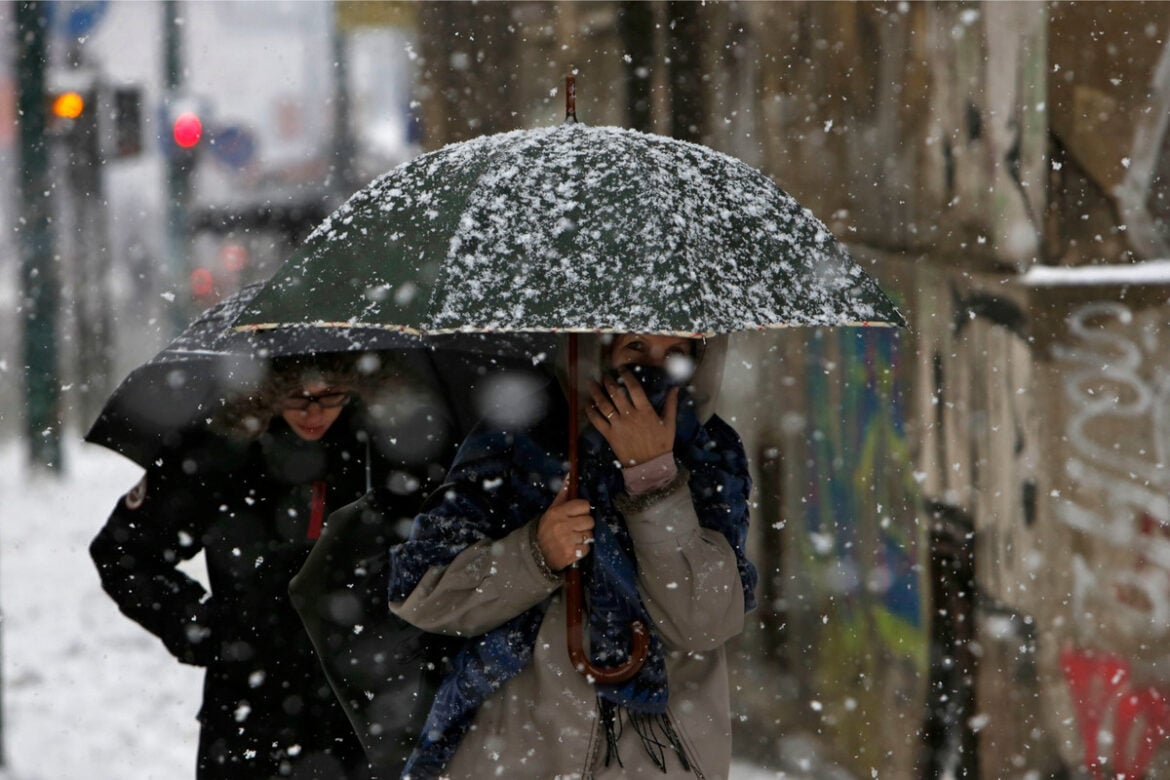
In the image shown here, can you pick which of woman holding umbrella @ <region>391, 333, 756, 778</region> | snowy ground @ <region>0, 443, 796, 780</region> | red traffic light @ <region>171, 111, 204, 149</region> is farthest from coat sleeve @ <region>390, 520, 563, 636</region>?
red traffic light @ <region>171, 111, 204, 149</region>

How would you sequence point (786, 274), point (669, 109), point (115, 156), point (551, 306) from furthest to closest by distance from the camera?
1. point (115, 156)
2. point (669, 109)
3. point (786, 274)
4. point (551, 306)

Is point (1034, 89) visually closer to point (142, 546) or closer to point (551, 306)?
point (551, 306)

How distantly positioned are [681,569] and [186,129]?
15.0m

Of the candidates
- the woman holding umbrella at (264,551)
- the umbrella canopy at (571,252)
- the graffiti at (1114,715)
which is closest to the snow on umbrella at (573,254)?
the umbrella canopy at (571,252)

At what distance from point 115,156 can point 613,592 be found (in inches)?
506

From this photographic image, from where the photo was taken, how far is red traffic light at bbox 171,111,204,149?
16675mm

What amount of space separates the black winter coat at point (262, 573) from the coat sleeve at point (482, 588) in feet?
3.83

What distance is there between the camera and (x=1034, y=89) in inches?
192

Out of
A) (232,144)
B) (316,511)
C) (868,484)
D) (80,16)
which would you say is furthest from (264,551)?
(232,144)

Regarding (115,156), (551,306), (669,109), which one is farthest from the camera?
(115,156)

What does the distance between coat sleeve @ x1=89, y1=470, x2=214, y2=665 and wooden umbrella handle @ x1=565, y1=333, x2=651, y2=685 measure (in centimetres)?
154

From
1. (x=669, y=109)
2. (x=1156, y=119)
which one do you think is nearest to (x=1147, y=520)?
(x=1156, y=119)

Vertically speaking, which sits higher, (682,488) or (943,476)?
(682,488)

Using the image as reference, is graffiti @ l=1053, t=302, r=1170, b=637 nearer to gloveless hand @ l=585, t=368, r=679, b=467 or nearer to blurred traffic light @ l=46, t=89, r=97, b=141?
gloveless hand @ l=585, t=368, r=679, b=467
